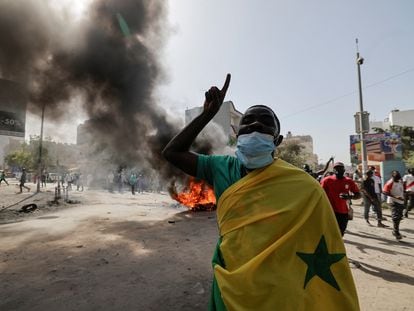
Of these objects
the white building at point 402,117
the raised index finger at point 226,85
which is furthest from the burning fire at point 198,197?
the white building at point 402,117

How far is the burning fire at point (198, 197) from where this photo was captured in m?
11.6

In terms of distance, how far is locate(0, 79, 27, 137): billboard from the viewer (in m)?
9.67

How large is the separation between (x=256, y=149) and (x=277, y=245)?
437mm

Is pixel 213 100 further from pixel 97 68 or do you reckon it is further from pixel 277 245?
pixel 97 68

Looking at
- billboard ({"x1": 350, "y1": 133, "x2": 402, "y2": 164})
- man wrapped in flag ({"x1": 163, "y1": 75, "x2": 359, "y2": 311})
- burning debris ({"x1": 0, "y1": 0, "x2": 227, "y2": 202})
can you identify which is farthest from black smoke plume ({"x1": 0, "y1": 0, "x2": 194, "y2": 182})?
billboard ({"x1": 350, "y1": 133, "x2": 402, "y2": 164})

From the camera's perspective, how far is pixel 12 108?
10875 millimetres

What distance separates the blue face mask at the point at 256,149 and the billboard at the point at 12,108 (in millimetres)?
10226

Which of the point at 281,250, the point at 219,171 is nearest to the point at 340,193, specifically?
the point at 219,171

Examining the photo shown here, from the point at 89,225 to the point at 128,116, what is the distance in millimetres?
6146

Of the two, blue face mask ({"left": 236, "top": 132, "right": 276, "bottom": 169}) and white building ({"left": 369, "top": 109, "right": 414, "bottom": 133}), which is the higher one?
white building ({"left": 369, "top": 109, "right": 414, "bottom": 133})

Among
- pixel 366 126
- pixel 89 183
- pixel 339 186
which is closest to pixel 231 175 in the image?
pixel 339 186

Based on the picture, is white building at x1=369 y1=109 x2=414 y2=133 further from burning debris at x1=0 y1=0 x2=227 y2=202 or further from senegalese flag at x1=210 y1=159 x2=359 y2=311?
senegalese flag at x1=210 y1=159 x2=359 y2=311

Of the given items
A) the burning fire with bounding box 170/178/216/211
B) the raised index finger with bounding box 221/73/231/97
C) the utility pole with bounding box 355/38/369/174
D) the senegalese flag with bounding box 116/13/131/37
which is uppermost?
the senegalese flag with bounding box 116/13/131/37

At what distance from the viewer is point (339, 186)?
516cm
